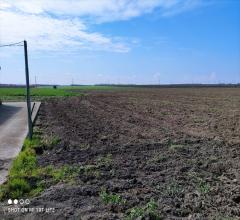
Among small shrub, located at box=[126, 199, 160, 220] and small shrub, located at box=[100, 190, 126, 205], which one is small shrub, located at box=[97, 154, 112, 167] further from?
small shrub, located at box=[126, 199, 160, 220]

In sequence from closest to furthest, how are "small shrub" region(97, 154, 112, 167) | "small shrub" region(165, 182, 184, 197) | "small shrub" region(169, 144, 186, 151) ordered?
A: "small shrub" region(165, 182, 184, 197) < "small shrub" region(97, 154, 112, 167) < "small shrub" region(169, 144, 186, 151)

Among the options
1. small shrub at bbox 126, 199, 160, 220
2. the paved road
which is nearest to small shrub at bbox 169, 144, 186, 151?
the paved road

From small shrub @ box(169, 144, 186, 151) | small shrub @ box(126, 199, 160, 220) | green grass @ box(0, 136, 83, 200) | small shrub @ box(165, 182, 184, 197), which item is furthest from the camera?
small shrub @ box(169, 144, 186, 151)

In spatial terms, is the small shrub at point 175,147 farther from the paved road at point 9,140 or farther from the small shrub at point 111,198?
the small shrub at point 111,198

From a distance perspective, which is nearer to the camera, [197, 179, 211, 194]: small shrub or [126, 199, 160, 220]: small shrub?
[126, 199, 160, 220]: small shrub

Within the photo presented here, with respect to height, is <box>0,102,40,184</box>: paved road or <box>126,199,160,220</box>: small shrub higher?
<box>126,199,160,220</box>: small shrub

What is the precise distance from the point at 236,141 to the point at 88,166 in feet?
18.8

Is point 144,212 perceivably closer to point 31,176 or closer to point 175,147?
point 31,176

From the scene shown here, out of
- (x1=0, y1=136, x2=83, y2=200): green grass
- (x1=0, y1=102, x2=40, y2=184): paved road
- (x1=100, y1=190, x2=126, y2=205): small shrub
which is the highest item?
(x1=100, y1=190, x2=126, y2=205): small shrub

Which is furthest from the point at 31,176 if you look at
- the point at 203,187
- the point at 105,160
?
the point at 203,187

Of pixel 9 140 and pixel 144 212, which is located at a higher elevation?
pixel 144 212

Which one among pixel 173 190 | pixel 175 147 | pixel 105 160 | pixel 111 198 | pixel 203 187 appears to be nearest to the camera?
pixel 111 198

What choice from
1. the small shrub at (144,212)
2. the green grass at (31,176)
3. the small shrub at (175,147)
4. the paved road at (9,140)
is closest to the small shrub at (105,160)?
the green grass at (31,176)

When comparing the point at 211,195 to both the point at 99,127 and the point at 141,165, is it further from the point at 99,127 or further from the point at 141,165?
the point at 99,127
